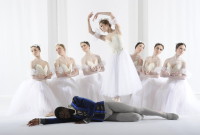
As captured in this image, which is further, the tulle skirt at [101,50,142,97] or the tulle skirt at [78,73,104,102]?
the tulle skirt at [78,73,104,102]

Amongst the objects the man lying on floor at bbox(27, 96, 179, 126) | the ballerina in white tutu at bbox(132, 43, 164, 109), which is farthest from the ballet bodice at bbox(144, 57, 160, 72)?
the man lying on floor at bbox(27, 96, 179, 126)

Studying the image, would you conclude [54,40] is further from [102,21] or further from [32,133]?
[32,133]

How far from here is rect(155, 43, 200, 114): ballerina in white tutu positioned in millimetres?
4786

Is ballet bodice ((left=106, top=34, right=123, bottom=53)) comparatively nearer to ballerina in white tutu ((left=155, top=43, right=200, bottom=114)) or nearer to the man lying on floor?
ballerina in white tutu ((left=155, top=43, right=200, bottom=114))

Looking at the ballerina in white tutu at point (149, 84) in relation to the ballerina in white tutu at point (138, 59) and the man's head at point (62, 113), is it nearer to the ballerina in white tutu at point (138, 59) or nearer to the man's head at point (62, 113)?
the ballerina in white tutu at point (138, 59)

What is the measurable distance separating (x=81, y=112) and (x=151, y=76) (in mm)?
1520

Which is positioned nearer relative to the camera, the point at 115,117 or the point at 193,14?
the point at 115,117

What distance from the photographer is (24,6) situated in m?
7.04

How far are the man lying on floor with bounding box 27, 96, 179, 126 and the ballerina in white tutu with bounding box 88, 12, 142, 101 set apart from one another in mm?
738

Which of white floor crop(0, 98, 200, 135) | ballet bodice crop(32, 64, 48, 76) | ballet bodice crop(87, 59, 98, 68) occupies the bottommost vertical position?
white floor crop(0, 98, 200, 135)

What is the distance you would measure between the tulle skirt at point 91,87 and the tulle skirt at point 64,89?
13 cm

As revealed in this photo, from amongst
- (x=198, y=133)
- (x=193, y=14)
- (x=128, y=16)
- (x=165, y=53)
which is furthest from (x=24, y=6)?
(x=198, y=133)

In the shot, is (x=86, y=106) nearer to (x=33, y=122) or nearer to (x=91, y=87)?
(x=33, y=122)

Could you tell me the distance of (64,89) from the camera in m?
5.00
